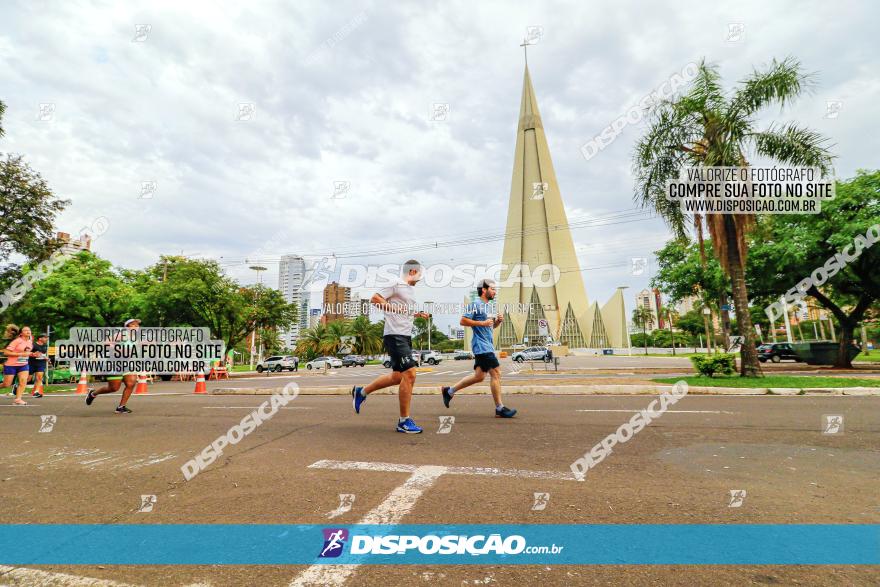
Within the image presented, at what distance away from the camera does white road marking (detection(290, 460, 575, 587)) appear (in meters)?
1.89

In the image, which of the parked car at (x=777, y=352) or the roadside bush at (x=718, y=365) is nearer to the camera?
the roadside bush at (x=718, y=365)

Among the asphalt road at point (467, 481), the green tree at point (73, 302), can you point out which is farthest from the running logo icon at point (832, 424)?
the green tree at point (73, 302)

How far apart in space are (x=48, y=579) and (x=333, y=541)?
4.10ft

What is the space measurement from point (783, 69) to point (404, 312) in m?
13.2

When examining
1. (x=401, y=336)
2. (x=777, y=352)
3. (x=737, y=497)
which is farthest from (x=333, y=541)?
(x=777, y=352)

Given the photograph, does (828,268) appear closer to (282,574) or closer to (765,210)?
(765,210)

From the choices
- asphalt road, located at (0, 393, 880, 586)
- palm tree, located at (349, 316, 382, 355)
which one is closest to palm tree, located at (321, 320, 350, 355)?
palm tree, located at (349, 316, 382, 355)

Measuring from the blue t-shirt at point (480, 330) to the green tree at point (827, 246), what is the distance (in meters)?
13.8

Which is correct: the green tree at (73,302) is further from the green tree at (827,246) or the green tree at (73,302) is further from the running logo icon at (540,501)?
the green tree at (827,246)

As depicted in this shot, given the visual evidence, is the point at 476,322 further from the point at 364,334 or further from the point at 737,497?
the point at 364,334

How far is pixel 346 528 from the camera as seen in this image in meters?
2.38

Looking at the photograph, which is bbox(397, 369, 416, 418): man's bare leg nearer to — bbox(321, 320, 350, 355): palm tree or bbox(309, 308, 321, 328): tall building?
bbox(309, 308, 321, 328): tall building

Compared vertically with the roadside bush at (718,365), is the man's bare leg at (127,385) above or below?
above

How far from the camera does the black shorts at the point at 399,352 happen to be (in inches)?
203
